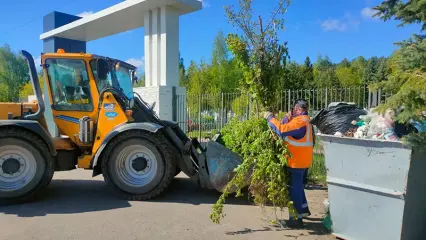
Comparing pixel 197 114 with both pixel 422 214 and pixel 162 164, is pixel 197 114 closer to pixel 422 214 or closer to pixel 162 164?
pixel 162 164

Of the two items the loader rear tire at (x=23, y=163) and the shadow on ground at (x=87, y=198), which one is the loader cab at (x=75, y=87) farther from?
the shadow on ground at (x=87, y=198)

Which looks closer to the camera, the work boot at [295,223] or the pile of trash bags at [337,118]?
the work boot at [295,223]

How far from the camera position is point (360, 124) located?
167 inches

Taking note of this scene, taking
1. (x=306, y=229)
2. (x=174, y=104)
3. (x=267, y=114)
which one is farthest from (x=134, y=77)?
(x=174, y=104)

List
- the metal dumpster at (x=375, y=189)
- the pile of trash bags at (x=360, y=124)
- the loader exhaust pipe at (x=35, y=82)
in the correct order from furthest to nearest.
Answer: the loader exhaust pipe at (x=35, y=82) → the pile of trash bags at (x=360, y=124) → the metal dumpster at (x=375, y=189)

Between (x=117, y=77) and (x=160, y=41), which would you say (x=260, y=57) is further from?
(x=160, y=41)

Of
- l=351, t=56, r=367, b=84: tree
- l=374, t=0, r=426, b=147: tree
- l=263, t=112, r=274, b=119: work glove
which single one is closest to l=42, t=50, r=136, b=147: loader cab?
l=263, t=112, r=274, b=119: work glove

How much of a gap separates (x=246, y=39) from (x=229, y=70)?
94.7 ft

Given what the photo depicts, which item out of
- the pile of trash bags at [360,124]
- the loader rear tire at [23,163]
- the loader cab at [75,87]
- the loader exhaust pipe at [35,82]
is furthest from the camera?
the loader cab at [75,87]

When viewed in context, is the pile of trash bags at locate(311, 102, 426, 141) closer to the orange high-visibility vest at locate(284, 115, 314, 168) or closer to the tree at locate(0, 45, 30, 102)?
the orange high-visibility vest at locate(284, 115, 314, 168)

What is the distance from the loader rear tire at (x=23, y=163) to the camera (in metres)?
5.55

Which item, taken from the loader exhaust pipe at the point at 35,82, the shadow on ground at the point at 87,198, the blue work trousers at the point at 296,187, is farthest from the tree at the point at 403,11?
the loader exhaust pipe at the point at 35,82

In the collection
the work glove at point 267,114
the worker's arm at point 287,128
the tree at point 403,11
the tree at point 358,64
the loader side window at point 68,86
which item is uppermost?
the tree at point 358,64

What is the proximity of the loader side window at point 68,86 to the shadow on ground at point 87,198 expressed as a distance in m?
1.48
